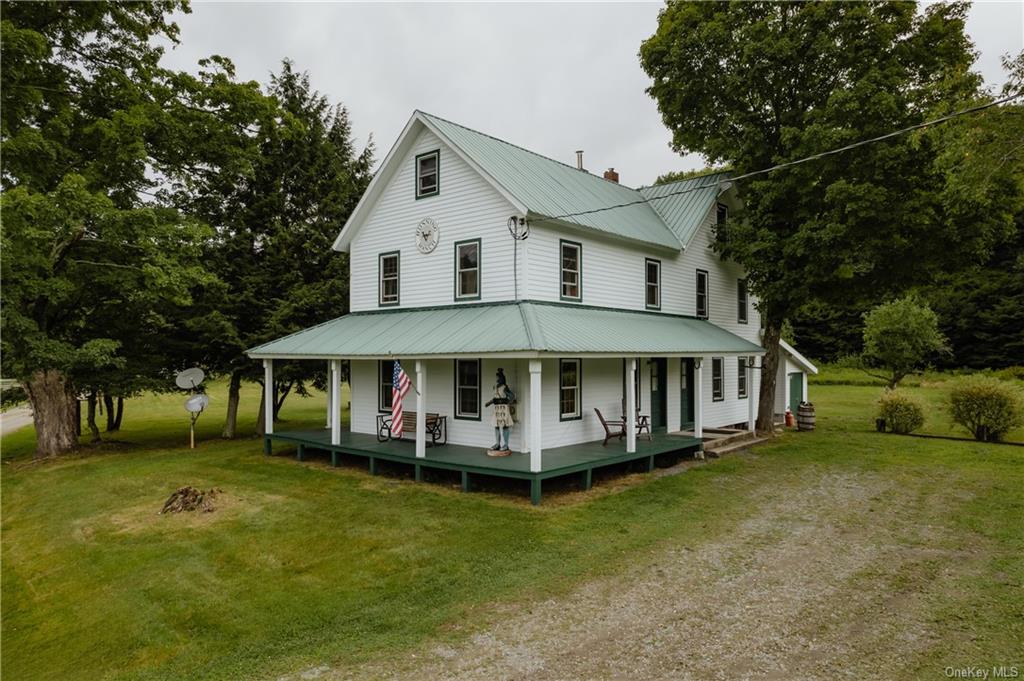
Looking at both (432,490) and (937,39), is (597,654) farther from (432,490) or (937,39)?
(937,39)

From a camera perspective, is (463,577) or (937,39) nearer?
(463,577)

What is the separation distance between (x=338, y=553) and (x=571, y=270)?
8788 mm

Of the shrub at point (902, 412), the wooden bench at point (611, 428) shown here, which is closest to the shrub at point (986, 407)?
the shrub at point (902, 412)

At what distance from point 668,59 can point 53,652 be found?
1952 cm

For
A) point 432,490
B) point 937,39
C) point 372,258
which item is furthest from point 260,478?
point 937,39

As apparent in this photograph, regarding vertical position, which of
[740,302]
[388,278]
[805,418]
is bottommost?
[805,418]

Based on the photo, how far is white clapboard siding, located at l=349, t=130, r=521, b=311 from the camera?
13523 millimetres

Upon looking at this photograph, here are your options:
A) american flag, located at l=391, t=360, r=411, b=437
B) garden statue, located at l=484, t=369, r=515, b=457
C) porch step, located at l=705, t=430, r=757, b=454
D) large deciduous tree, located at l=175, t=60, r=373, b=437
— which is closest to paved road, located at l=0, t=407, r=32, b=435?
large deciduous tree, located at l=175, t=60, r=373, b=437

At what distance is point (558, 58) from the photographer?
18750mm

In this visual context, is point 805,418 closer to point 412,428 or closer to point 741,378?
point 741,378

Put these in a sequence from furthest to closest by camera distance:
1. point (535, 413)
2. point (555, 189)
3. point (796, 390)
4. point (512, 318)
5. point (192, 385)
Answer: point (796, 390)
point (192, 385)
point (555, 189)
point (512, 318)
point (535, 413)

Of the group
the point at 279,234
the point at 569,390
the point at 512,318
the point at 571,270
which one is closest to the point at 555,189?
the point at 571,270

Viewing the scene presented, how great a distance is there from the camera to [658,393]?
54.4 ft

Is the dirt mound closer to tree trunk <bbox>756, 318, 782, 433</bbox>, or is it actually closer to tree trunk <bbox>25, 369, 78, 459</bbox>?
tree trunk <bbox>25, 369, 78, 459</bbox>
